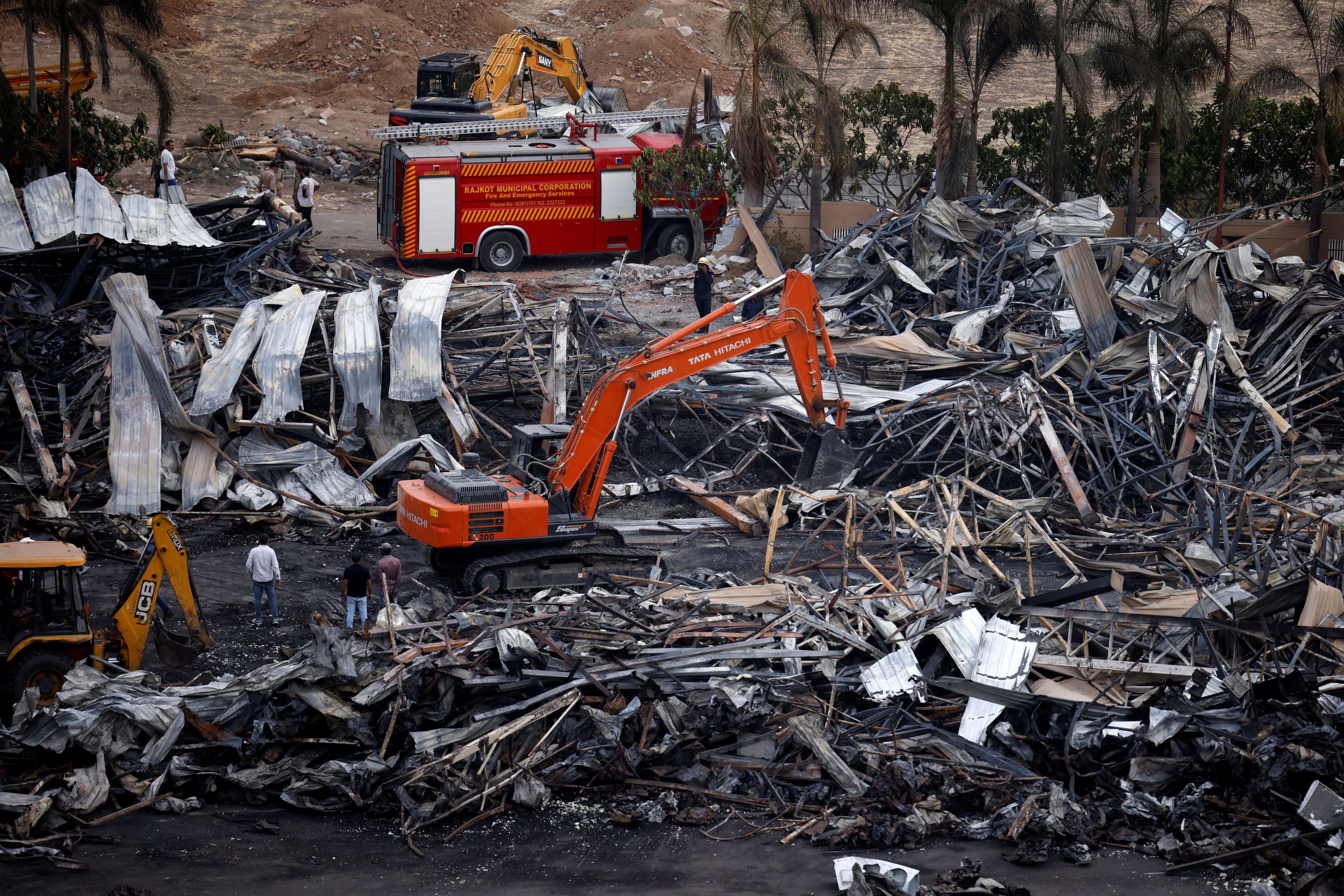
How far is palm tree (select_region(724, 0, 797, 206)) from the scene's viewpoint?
78.9 ft

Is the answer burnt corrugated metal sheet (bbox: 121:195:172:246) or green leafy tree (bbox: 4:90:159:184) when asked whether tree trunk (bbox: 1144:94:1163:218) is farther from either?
green leafy tree (bbox: 4:90:159:184)

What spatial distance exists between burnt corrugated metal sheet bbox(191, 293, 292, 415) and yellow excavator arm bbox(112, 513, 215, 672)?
16.6ft

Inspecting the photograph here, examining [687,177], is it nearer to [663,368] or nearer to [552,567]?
[663,368]

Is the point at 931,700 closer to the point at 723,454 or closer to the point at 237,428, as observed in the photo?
the point at 723,454

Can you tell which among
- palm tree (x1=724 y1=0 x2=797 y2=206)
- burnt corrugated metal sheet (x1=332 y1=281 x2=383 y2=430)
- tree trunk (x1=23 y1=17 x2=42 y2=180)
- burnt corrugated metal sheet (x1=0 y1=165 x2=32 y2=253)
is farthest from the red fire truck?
burnt corrugated metal sheet (x1=332 y1=281 x2=383 y2=430)

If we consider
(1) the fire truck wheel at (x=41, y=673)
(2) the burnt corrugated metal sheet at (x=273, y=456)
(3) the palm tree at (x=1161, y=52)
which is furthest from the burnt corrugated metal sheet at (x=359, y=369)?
(3) the palm tree at (x=1161, y=52)

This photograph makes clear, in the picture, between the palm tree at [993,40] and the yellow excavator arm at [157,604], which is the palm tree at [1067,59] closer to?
the palm tree at [993,40]

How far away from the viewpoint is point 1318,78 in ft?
82.4

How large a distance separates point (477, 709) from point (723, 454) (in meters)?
8.44

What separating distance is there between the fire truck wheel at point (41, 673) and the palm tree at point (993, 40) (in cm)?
2139

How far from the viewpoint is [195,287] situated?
21844 mm

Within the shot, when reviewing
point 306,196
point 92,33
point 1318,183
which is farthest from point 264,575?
point 1318,183

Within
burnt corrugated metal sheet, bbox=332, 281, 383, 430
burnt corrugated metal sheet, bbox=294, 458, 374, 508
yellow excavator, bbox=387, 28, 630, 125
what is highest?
yellow excavator, bbox=387, 28, 630, 125

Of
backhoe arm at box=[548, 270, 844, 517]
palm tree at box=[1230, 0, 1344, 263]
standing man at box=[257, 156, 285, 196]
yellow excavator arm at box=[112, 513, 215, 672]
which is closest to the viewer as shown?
yellow excavator arm at box=[112, 513, 215, 672]
